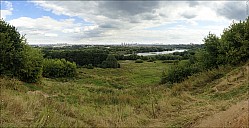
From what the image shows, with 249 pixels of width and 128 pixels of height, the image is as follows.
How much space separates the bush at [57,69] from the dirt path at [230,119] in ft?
171

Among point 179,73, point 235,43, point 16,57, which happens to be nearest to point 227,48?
point 235,43

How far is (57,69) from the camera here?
59.8 m

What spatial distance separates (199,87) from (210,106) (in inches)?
308

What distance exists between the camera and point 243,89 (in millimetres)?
14453

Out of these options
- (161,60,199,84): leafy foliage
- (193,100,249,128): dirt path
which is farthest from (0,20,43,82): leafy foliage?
(193,100,249,128): dirt path

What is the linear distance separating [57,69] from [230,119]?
53552 mm

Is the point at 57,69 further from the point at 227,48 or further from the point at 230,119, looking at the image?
the point at 230,119

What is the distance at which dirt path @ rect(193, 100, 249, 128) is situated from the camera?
8836 mm

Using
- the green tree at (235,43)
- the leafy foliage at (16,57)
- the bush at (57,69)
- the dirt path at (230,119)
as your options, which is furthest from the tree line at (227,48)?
the bush at (57,69)

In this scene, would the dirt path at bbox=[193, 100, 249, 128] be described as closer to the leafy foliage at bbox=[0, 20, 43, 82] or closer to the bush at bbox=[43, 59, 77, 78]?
the leafy foliage at bbox=[0, 20, 43, 82]

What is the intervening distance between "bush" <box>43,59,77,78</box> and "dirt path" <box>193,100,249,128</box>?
5214 centimetres

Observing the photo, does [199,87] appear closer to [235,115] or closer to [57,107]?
[235,115]

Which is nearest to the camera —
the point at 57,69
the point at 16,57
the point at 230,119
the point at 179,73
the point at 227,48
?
the point at 230,119

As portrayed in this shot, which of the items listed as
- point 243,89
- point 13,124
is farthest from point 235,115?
point 13,124
